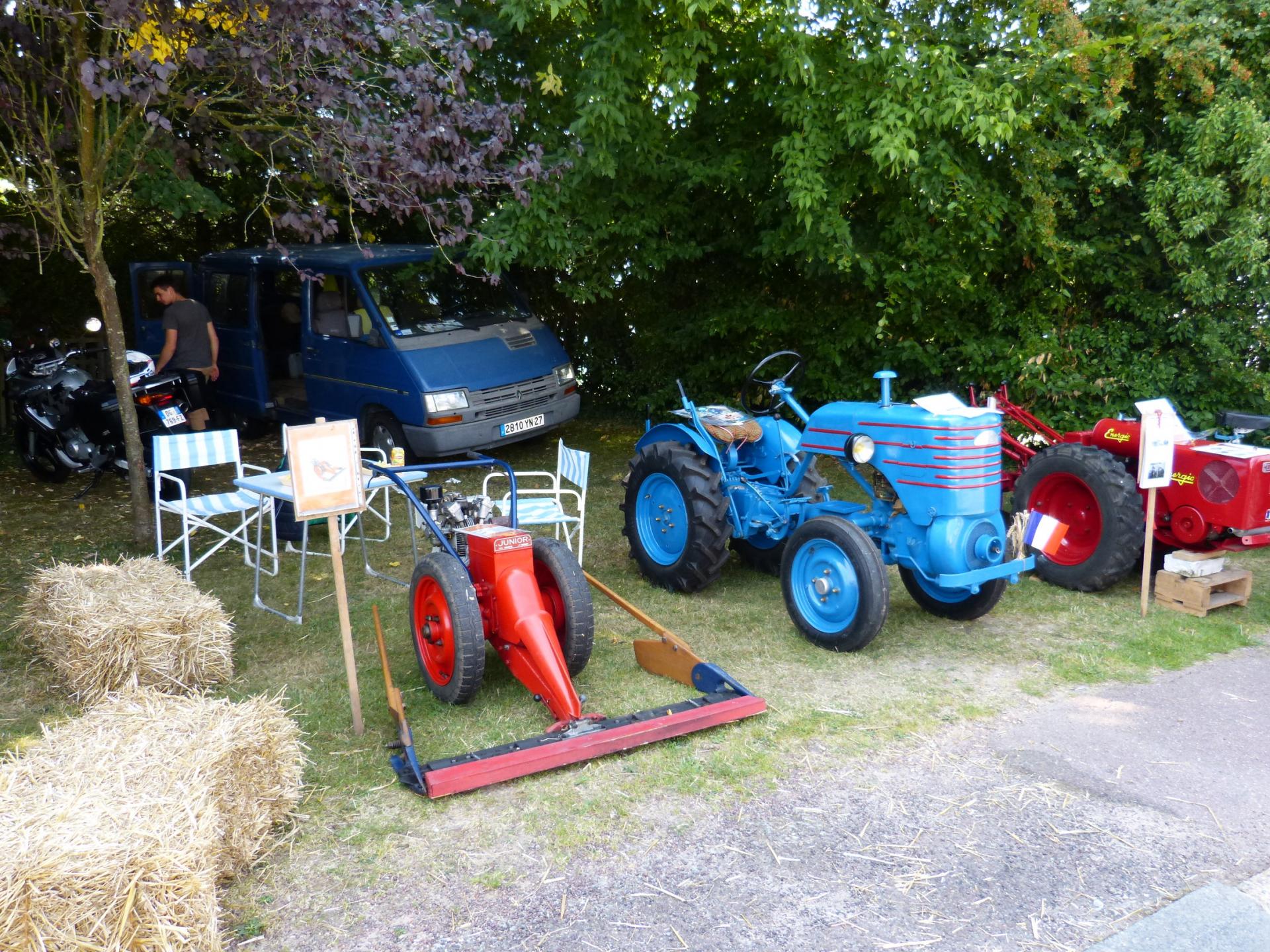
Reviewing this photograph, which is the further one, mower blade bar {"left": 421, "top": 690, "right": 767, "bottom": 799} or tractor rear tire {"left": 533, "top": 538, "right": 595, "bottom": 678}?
tractor rear tire {"left": 533, "top": 538, "right": 595, "bottom": 678}

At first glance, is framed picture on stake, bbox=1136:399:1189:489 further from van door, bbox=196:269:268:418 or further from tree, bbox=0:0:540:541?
van door, bbox=196:269:268:418

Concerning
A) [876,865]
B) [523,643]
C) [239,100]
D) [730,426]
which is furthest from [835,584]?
[239,100]

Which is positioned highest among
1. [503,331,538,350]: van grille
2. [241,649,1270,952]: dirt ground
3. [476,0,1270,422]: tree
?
[476,0,1270,422]: tree

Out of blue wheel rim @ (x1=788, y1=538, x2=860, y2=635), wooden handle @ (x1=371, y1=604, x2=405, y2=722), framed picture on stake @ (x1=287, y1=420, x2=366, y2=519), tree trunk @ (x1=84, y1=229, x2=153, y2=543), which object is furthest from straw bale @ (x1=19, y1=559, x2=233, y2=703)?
blue wheel rim @ (x1=788, y1=538, x2=860, y2=635)

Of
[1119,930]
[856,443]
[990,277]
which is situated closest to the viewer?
[1119,930]

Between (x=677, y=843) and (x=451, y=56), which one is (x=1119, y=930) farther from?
A: (x=451, y=56)

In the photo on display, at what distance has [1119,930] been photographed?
2.75 m

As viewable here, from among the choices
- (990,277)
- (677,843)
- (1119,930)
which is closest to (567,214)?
(990,277)

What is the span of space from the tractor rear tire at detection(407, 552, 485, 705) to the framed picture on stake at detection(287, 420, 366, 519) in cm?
45

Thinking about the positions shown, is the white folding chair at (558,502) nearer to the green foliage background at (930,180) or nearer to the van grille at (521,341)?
the green foliage background at (930,180)

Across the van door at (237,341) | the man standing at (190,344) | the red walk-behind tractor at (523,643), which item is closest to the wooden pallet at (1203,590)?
the red walk-behind tractor at (523,643)

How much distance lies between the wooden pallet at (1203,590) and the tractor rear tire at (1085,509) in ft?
0.71

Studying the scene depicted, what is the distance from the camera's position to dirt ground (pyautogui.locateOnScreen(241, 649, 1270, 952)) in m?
2.76

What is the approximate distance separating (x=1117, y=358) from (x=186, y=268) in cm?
875
